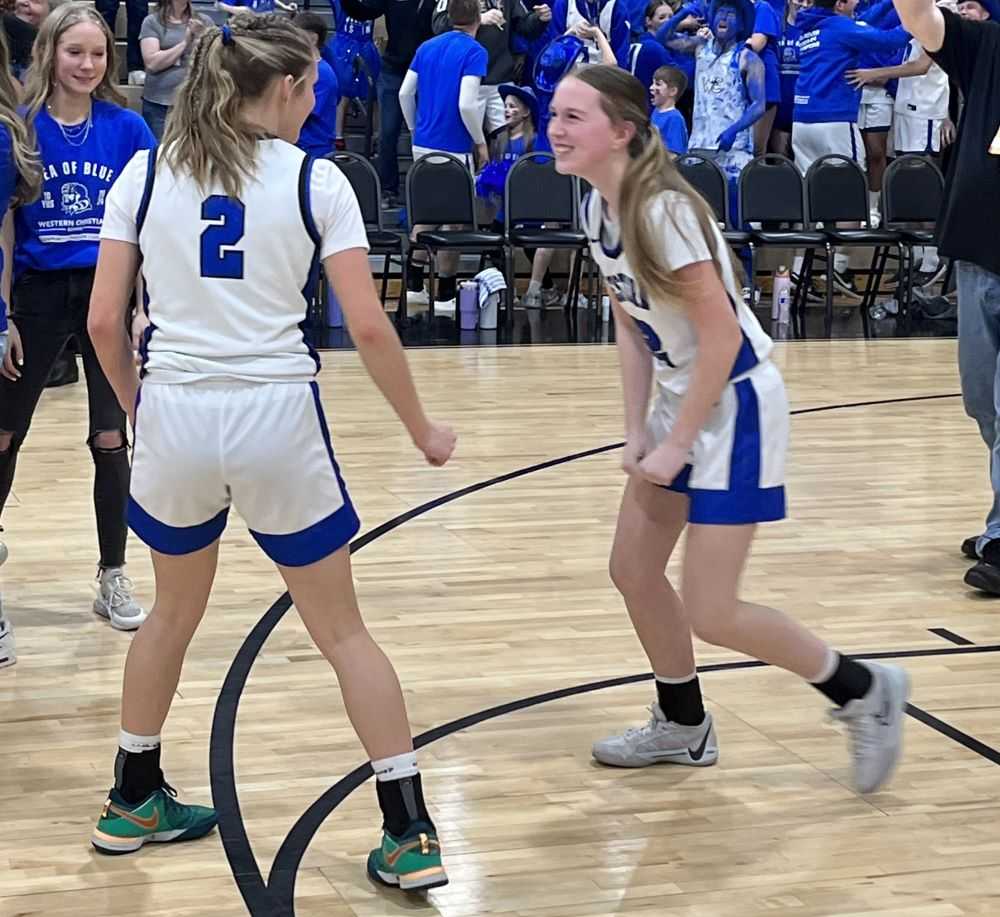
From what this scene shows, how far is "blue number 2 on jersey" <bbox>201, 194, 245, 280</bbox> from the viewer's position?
2.71 m

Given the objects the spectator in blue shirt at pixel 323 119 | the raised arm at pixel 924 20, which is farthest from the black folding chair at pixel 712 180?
the raised arm at pixel 924 20

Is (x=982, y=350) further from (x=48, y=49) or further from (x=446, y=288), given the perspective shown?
(x=446, y=288)

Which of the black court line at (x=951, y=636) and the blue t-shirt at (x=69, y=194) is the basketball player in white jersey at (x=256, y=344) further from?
the black court line at (x=951, y=636)

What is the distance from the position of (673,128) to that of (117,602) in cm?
752

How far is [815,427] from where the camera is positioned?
24.5 feet

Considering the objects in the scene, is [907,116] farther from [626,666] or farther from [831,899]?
[831,899]

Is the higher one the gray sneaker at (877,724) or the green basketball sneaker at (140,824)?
the gray sneaker at (877,724)

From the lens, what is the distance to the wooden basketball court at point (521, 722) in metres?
2.97

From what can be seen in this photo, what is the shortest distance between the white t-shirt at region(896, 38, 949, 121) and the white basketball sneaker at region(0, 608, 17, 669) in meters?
9.14

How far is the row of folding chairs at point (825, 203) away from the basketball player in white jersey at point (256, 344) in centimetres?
833

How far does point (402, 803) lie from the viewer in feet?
9.49

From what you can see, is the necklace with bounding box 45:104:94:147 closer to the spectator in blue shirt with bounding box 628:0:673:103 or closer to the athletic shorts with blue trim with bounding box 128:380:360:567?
the athletic shorts with blue trim with bounding box 128:380:360:567

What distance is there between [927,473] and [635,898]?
13.1 ft

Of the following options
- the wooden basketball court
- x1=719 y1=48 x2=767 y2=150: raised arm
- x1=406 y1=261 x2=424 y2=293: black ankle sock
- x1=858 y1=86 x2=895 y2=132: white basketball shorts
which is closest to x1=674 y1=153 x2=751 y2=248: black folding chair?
x1=719 y1=48 x2=767 y2=150: raised arm
